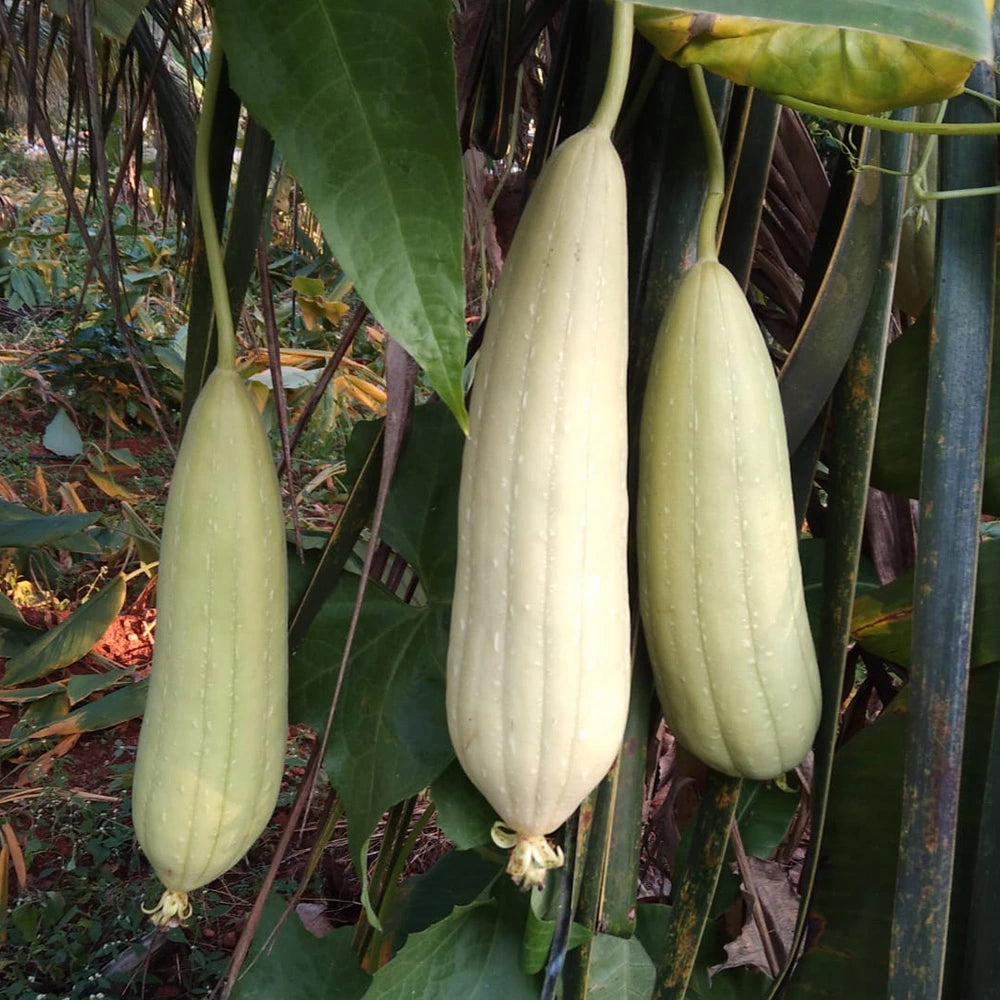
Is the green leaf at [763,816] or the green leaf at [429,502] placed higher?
the green leaf at [429,502]

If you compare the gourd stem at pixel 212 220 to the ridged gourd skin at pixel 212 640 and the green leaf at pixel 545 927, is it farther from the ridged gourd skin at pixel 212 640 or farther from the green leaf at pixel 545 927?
the green leaf at pixel 545 927

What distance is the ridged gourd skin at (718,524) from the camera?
0.34 m

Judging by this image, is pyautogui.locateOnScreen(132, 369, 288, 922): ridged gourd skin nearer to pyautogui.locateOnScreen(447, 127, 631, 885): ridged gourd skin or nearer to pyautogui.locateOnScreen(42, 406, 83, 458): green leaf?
pyautogui.locateOnScreen(447, 127, 631, 885): ridged gourd skin

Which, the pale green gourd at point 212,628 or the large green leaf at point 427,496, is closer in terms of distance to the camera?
the pale green gourd at point 212,628

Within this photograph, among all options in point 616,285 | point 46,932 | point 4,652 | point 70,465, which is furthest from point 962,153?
point 70,465

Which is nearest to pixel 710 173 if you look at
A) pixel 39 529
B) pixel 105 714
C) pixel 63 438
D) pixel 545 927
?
pixel 545 927

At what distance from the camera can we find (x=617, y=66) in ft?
0.97

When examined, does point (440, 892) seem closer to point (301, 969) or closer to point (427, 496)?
point (301, 969)

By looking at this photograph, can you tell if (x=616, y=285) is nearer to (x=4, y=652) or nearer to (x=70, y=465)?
(x=4, y=652)

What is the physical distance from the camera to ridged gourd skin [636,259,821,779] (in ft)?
→ 1.10

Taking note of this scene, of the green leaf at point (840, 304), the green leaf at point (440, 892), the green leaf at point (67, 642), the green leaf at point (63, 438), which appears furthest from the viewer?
the green leaf at point (63, 438)

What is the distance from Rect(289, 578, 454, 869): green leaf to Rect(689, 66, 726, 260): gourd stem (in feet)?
0.78

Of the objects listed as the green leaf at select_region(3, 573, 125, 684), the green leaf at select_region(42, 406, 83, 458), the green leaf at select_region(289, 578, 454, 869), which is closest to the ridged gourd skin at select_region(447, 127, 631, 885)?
the green leaf at select_region(289, 578, 454, 869)

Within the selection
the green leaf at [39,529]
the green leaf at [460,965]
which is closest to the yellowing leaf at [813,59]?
the green leaf at [460,965]
